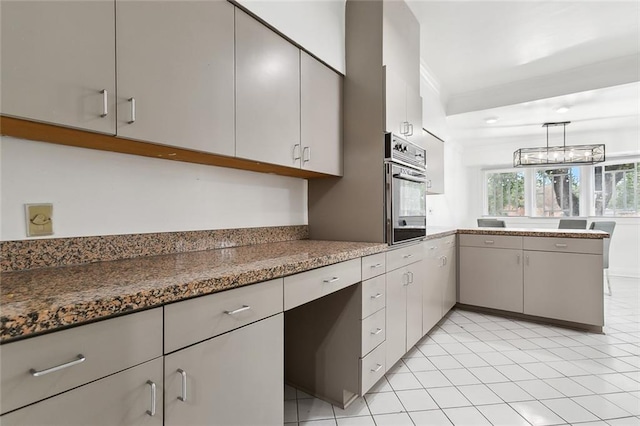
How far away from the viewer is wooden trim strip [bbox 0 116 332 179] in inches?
37.4

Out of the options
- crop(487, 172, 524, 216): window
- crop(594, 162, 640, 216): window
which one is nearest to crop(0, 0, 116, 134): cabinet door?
crop(487, 172, 524, 216): window

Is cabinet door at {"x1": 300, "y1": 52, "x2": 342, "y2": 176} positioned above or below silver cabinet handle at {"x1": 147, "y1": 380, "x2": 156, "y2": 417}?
above

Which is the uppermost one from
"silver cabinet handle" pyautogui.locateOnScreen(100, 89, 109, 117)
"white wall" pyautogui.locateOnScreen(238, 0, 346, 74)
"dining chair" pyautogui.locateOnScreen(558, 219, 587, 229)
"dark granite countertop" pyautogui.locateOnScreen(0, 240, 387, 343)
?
"white wall" pyautogui.locateOnScreen(238, 0, 346, 74)

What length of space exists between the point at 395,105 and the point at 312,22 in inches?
29.8

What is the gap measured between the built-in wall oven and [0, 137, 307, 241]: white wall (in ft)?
2.72

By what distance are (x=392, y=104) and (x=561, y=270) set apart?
93.2 inches

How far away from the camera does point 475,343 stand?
8.66 ft

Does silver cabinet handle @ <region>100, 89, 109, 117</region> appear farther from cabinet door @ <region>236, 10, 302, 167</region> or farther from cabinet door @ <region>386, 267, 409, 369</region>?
cabinet door @ <region>386, 267, 409, 369</region>

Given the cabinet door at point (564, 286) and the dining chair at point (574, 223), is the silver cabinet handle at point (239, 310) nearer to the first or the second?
the cabinet door at point (564, 286)

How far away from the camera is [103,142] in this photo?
1161 mm

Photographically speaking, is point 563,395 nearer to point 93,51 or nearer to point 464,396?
point 464,396

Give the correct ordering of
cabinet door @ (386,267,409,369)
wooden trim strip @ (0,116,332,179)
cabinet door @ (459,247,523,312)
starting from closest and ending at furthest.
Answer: wooden trim strip @ (0,116,332,179) < cabinet door @ (386,267,409,369) < cabinet door @ (459,247,523,312)

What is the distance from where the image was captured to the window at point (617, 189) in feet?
17.7

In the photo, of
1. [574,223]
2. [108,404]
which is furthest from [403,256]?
[574,223]
